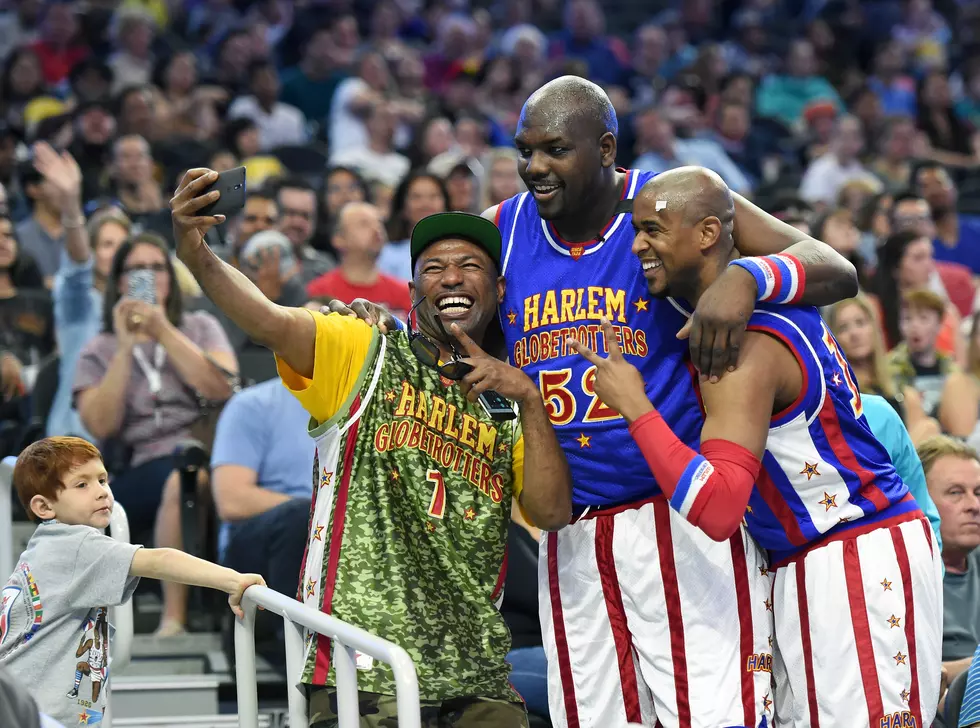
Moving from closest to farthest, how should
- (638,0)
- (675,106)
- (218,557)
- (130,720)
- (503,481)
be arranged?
(503,481) → (130,720) → (218,557) → (675,106) → (638,0)

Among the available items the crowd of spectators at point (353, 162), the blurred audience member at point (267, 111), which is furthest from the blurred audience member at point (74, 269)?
the blurred audience member at point (267, 111)

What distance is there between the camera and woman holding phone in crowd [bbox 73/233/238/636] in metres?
5.71

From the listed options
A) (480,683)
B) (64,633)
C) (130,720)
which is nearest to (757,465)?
(480,683)

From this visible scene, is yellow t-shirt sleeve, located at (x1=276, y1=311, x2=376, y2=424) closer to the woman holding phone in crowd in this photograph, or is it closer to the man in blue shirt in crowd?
the man in blue shirt in crowd

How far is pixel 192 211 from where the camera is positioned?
3.07 m

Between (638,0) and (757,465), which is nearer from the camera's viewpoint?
(757,465)

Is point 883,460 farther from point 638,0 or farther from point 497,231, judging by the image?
point 638,0

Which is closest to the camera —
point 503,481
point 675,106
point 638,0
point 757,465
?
point 757,465

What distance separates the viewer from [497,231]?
352 cm

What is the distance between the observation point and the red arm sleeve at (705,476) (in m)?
3.08

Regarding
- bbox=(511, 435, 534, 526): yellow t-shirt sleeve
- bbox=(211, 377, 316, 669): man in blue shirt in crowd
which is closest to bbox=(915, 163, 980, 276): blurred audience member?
bbox=(211, 377, 316, 669): man in blue shirt in crowd

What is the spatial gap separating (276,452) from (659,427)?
110 inches

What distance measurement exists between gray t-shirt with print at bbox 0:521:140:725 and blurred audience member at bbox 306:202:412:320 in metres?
3.94

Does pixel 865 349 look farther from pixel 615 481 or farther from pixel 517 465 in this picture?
pixel 517 465
